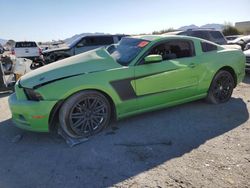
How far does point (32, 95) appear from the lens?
3803 mm

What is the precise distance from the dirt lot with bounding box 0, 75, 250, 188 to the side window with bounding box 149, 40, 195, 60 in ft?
3.76

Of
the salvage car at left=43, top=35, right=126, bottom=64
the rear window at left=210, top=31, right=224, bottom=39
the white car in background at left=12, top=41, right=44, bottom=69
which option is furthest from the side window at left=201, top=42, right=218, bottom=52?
the white car in background at left=12, top=41, right=44, bottom=69

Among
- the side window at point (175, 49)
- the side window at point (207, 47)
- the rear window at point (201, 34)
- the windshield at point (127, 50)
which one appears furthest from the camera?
the rear window at point (201, 34)

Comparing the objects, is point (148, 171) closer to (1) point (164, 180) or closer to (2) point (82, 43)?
(1) point (164, 180)

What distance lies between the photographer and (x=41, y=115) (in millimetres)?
3670

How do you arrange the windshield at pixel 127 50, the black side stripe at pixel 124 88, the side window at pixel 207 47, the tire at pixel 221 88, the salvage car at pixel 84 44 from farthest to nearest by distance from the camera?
the salvage car at pixel 84 44
the tire at pixel 221 88
the side window at pixel 207 47
the windshield at pixel 127 50
the black side stripe at pixel 124 88

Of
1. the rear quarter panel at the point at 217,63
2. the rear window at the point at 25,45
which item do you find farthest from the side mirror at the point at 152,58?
the rear window at the point at 25,45

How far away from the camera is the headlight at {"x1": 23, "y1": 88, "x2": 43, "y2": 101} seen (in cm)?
368

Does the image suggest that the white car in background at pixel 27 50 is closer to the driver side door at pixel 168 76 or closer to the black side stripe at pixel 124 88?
the driver side door at pixel 168 76

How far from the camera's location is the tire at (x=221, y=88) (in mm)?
5230

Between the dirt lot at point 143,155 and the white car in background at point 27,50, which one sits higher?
the white car in background at point 27,50

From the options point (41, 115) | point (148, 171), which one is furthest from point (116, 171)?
point (41, 115)

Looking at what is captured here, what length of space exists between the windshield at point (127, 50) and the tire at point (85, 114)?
0.81 metres

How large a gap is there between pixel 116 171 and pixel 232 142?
1833 mm
